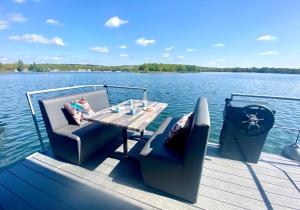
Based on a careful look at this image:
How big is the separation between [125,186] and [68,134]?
41.7 inches

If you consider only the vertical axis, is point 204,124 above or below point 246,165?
above

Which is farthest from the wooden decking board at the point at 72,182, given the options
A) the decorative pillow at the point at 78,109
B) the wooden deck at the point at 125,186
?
the decorative pillow at the point at 78,109

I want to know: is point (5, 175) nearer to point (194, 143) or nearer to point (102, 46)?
point (194, 143)

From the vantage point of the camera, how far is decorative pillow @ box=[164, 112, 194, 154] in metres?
1.60

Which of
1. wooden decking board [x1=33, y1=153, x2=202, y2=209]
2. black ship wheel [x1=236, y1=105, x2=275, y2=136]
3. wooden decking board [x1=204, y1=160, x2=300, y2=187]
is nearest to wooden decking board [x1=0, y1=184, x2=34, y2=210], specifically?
wooden decking board [x1=33, y1=153, x2=202, y2=209]

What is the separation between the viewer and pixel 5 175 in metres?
1.83

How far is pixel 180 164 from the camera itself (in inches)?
57.1

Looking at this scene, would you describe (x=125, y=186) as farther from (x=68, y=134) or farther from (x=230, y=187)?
(x=230, y=187)

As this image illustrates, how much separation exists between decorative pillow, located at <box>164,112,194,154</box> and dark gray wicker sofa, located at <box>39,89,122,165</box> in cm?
115

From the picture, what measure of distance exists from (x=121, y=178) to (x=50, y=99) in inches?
61.5

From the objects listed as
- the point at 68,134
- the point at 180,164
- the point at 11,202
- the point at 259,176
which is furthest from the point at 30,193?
the point at 259,176

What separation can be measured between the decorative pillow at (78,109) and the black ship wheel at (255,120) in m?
2.31

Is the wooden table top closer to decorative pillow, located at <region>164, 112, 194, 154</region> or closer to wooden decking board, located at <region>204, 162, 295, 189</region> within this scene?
decorative pillow, located at <region>164, 112, 194, 154</region>

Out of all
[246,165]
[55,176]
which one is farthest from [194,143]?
[55,176]
